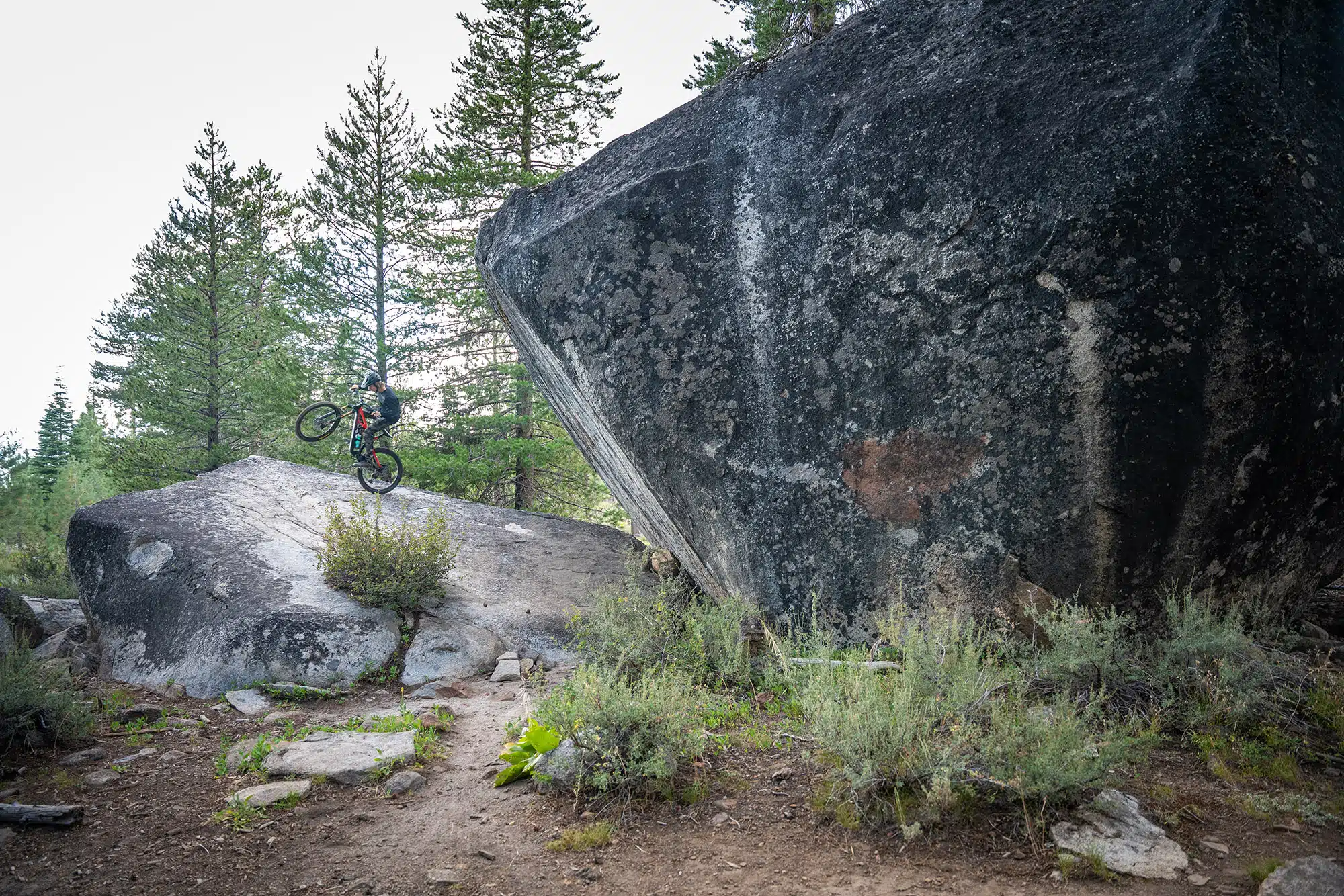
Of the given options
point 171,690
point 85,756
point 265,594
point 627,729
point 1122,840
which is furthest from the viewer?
point 265,594

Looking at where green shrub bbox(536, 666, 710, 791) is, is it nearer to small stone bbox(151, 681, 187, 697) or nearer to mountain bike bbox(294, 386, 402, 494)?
small stone bbox(151, 681, 187, 697)

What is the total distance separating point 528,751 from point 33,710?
10.4 feet

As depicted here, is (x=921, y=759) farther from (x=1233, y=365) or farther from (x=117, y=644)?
(x=117, y=644)

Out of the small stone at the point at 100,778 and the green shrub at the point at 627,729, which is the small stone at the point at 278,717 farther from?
A: the green shrub at the point at 627,729

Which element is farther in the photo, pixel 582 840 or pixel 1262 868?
pixel 582 840

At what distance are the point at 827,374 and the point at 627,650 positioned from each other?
2.50 meters

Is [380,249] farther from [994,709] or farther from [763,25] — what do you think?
[994,709]

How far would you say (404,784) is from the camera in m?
3.95

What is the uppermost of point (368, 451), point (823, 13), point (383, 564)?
point (823, 13)

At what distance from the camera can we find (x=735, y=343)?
5684 millimetres

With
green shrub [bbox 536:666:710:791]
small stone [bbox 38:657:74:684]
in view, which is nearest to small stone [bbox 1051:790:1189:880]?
green shrub [bbox 536:666:710:791]

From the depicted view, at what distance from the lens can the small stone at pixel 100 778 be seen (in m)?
4.06

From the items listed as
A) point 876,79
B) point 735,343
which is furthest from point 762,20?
point 735,343

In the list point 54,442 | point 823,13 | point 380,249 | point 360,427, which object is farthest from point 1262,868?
point 54,442
